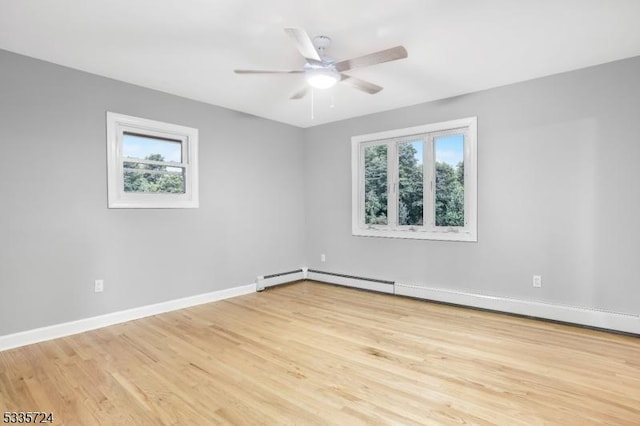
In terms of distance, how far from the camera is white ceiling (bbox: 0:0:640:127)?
229 centimetres

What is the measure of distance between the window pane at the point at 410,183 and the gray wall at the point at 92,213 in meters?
2.10

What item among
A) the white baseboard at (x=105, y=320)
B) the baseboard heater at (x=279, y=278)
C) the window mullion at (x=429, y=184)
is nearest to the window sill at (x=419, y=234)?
the window mullion at (x=429, y=184)

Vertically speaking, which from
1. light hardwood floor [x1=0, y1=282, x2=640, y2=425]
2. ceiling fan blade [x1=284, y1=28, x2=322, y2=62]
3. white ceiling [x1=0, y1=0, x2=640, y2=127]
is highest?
white ceiling [x1=0, y1=0, x2=640, y2=127]

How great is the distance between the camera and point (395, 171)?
4707mm

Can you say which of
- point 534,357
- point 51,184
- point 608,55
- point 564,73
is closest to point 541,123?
point 564,73

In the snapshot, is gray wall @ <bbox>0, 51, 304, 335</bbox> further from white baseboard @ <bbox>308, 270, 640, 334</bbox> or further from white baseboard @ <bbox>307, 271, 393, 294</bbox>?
white baseboard @ <bbox>308, 270, 640, 334</bbox>

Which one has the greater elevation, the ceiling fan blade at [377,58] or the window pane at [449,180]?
the ceiling fan blade at [377,58]

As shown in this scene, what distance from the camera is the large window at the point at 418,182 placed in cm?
409

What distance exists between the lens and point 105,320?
341cm

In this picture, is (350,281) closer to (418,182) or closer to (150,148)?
(418,182)

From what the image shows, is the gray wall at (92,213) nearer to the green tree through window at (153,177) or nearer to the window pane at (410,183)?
the green tree through window at (153,177)

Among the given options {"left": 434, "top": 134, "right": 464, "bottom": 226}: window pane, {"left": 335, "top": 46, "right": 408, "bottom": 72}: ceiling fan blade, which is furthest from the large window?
{"left": 335, "top": 46, "right": 408, "bottom": 72}: ceiling fan blade

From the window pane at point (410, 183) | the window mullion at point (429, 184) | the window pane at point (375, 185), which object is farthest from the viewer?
the window pane at point (375, 185)

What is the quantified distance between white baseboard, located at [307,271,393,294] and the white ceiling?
2.65 m
